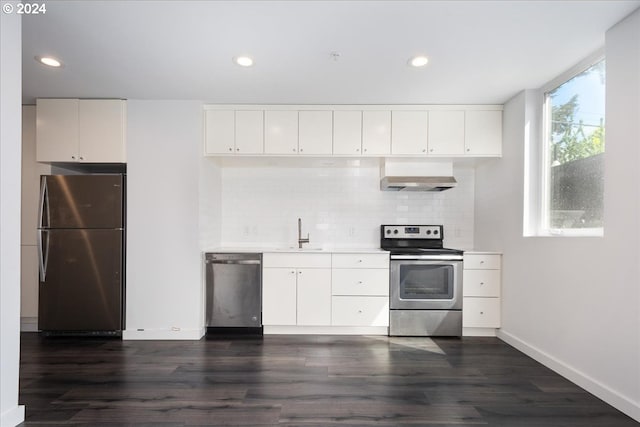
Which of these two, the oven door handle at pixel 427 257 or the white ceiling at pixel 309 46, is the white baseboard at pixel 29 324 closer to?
the white ceiling at pixel 309 46

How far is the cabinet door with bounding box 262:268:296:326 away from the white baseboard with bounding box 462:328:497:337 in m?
1.83

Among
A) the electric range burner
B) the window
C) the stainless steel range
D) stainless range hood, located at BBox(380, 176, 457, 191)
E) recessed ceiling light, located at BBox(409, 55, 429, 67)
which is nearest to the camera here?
the window

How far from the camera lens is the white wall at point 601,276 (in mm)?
2078

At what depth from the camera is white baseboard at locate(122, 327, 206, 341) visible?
3.51 meters

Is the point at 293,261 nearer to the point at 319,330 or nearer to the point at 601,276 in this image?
the point at 319,330

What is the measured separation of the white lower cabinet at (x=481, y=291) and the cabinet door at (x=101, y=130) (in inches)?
148

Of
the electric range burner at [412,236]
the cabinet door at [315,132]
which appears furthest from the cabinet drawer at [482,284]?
the cabinet door at [315,132]

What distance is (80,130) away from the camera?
352 centimetres

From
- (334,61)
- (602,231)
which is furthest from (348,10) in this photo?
(602,231)

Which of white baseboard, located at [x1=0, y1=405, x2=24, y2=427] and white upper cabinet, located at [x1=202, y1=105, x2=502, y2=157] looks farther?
white upper cabinet, located at [x1=202, y1=105, x2=502, y2=157]

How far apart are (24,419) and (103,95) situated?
2.78 meters

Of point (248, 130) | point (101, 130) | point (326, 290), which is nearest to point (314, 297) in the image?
point (326, 290)

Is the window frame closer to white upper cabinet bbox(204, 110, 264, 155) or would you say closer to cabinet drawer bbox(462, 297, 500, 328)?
cabinet drawer bbox(462, 297, 500, 328)

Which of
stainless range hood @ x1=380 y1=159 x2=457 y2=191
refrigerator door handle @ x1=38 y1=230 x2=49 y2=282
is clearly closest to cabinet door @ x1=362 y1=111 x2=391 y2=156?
stainless range hood @ x1=380 y1=159 x2=457 y2=191
